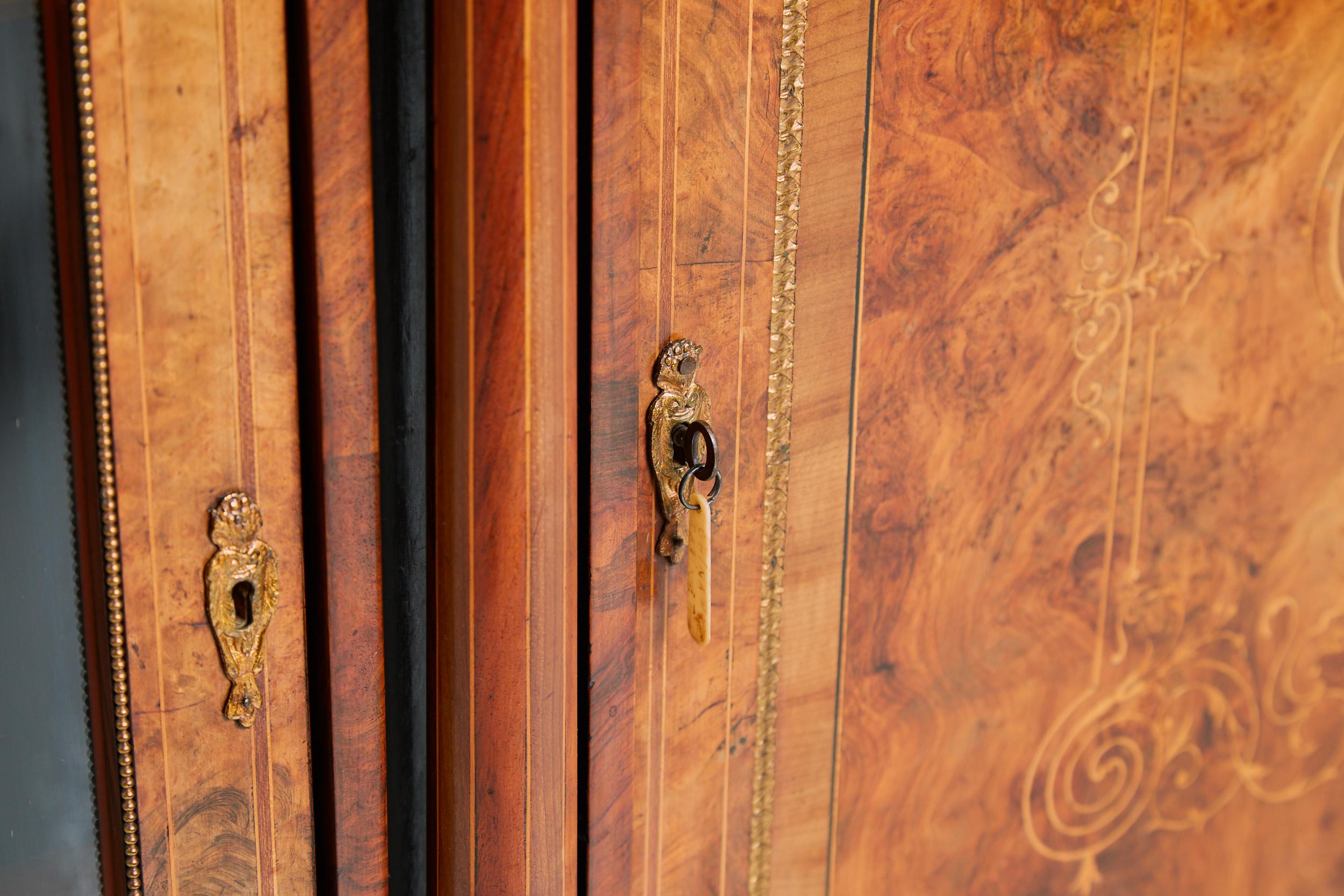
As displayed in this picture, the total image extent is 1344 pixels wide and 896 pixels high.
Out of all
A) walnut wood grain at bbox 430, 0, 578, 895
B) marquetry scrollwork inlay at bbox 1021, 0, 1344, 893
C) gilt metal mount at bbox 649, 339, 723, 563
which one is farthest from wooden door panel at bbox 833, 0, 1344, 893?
walnut wood grain at bbox 430, 0, 578, 895

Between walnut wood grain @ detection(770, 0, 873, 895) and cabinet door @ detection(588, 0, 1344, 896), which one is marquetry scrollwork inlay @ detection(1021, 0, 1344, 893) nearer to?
cabinet door @ detection(588, 0, 1344, 896)

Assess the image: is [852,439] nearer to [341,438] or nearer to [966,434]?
[966,434]

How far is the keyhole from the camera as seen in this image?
0.64m

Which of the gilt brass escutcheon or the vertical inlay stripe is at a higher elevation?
the vertical inlay stripe

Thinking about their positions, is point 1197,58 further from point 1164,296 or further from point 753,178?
point 753,178

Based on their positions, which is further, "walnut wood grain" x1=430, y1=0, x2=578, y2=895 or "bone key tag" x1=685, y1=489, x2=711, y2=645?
"bone key tag" x1=685, y1=489, x2=711, y2=645

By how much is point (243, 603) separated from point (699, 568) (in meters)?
0.28

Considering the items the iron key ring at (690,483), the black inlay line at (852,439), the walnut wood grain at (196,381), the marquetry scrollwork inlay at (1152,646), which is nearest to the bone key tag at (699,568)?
the iron key ring at (690,483)

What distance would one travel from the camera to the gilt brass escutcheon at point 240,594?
628 millimetres

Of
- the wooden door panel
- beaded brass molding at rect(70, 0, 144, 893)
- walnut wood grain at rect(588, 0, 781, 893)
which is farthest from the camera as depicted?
the wooden door panel

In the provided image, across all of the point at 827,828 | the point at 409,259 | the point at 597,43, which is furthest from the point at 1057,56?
the point at 827,828

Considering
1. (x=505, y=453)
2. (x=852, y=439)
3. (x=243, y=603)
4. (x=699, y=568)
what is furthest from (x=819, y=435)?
(x=243, y=603)

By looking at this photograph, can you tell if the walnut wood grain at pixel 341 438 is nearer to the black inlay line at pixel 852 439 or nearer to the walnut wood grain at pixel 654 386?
the walnut wood grain at pixel 654 386

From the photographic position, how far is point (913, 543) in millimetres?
849
